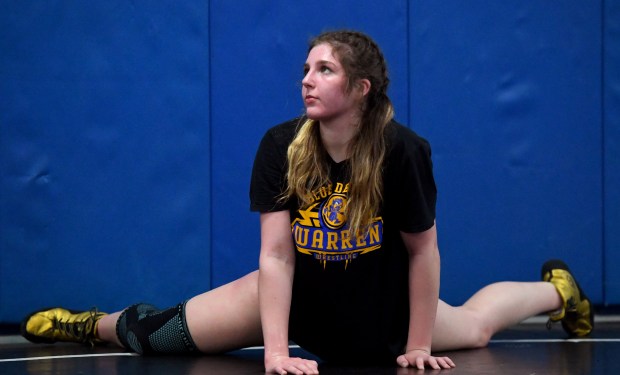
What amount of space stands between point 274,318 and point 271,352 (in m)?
0.09

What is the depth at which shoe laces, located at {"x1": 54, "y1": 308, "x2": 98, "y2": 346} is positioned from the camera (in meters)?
3.59

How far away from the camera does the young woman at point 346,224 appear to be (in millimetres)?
2771

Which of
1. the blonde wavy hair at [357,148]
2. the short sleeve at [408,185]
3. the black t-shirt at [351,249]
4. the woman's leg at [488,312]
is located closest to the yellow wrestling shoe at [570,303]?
the woman's leg at [488,312]

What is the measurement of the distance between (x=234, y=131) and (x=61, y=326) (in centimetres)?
109

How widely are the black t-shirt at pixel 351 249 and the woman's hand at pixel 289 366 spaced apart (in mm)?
220

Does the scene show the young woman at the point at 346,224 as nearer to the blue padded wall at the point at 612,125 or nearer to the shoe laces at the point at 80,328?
the shoe laces at the point at 80,328

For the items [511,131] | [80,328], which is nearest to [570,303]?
[511,131]

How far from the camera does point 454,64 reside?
4348mm

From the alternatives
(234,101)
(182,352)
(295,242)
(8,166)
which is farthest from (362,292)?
(8,166)

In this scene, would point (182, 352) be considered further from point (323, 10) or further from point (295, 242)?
point (323, 10)

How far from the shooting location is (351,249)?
2820mm

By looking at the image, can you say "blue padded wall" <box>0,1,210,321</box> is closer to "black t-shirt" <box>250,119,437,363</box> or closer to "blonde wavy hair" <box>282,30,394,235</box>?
"black t-shirt" <box>250,119,437,363</box>

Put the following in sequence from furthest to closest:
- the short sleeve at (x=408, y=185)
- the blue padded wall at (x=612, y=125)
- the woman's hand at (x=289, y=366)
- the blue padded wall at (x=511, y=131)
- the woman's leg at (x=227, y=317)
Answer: the blue padded wall at (x=612, y=125) < the blue padded wall at (x=511, y=131) < the woman's leg at (x=227, y=317) < the short sleeve at (x=408, y=185) < the woman's hand at (x=289, y=366)

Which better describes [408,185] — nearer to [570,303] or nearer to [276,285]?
[276,285]
